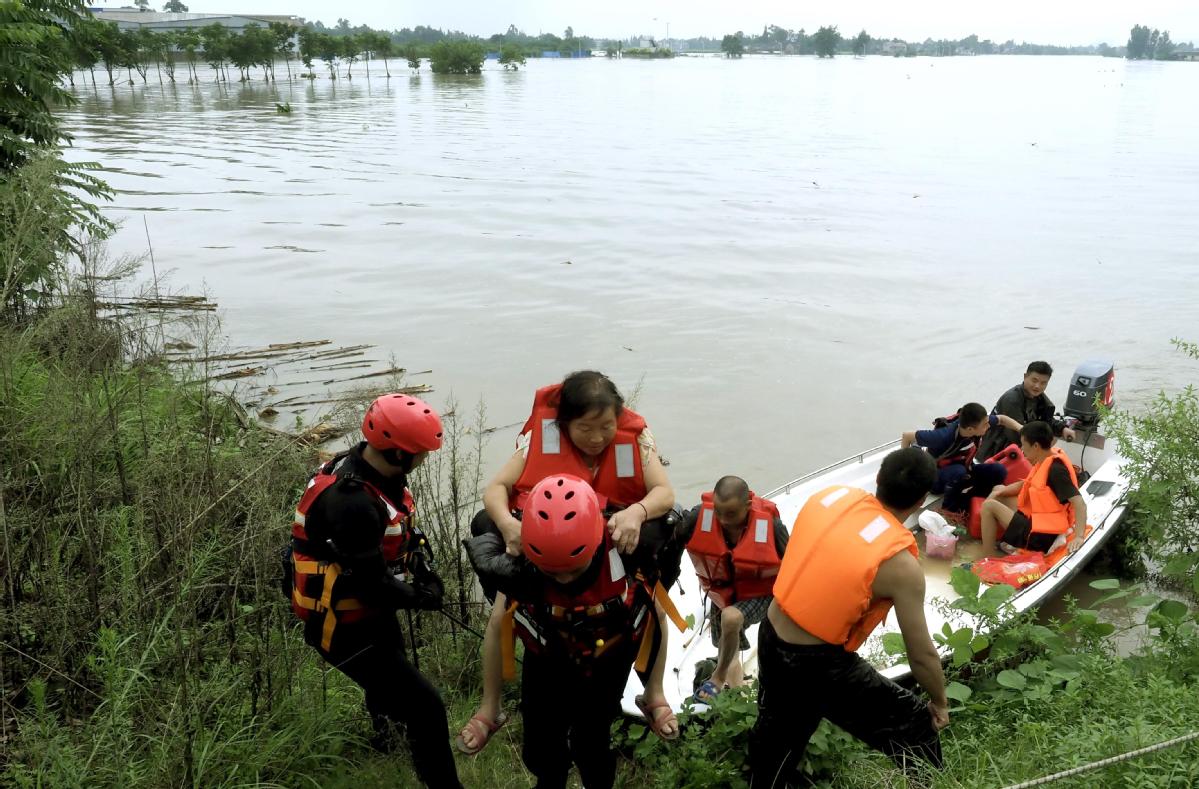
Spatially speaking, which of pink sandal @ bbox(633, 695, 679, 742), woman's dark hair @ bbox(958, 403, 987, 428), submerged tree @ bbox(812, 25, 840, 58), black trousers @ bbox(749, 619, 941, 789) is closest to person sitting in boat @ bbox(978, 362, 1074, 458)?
woman's dark hair @ bbox(958, 403, 987, 428)

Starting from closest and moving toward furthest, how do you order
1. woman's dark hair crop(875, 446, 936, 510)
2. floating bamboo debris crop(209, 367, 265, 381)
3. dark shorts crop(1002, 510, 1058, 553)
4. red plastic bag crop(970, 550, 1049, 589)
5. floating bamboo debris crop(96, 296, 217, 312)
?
woman's dark hair crop(875, 446, 936, 510)
red plastic bag crop(970, 550, 1049, 589)
dark shorts crop(1002, 510, 1058, 553)
floating bamboo debris crop(209, 367, 265, 381)
floating bamboo debris crop(96, 296, 217, 312)

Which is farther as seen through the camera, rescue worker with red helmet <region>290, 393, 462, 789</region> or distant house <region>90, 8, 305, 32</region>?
distant house <region>90, 8, 305, 32</region>

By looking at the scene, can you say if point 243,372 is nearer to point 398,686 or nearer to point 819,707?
point 398,686

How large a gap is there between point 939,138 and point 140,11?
11348cm

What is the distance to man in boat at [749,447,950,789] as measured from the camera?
303 cm

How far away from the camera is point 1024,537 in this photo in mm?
6711

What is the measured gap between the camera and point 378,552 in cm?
315

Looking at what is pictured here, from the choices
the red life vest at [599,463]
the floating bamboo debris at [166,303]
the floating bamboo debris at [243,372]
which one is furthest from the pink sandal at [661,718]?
the floating bamboo debris at [166,303]

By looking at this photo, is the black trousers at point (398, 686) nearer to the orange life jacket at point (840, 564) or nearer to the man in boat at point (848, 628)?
the man in boat at point (848, 628)

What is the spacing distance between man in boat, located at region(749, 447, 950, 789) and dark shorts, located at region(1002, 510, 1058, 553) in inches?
143

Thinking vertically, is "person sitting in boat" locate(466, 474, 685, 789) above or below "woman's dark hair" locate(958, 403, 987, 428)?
above

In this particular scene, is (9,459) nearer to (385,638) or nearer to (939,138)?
(385,638)

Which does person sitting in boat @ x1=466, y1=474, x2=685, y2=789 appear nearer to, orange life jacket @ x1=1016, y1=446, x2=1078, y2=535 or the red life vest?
the red life vest

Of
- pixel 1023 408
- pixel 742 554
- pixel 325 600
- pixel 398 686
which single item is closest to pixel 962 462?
pixel 1023 408
